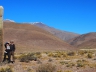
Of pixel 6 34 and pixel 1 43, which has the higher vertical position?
pixel 6 34

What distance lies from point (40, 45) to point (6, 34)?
54.8 ft

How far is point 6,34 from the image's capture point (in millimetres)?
109000

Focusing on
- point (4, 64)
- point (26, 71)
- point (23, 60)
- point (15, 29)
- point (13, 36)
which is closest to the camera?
point (26, 71)

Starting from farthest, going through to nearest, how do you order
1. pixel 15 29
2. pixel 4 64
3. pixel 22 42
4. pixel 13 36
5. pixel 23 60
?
→ 1. pixel 15 29
2. pixel 13 36
3. pixel 22 42
4. pixel 23 60
5. pixel 4 64

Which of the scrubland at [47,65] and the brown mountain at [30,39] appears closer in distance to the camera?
the scrubland at [47,65]

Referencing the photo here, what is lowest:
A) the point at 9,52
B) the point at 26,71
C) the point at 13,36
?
the point at 26,71

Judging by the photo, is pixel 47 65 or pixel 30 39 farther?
pixel 30 39

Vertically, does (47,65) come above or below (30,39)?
below

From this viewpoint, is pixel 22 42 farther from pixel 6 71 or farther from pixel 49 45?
pixel 6 71

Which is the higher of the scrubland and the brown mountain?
the brown mountain

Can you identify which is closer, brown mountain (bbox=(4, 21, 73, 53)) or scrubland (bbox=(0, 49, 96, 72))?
scrubland (bbox=(0, 49, 96, 72))

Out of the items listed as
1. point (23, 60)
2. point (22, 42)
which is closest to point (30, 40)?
point (22, 42)

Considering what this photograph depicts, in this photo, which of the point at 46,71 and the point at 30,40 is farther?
the point at 30,40

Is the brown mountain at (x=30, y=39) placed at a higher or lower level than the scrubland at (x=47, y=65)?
higher
